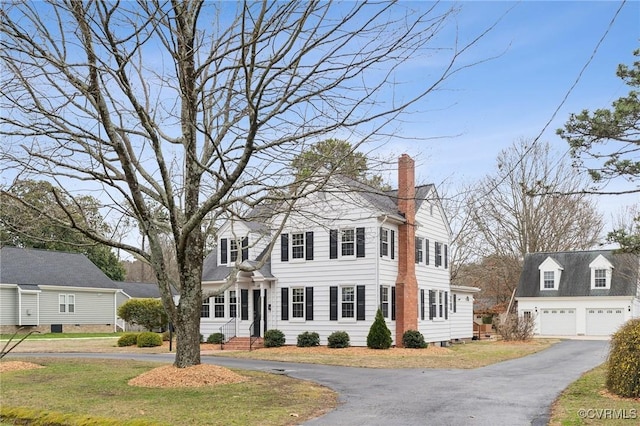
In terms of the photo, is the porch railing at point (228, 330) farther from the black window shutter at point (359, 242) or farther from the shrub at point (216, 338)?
the black window shutter at point (359, 242)

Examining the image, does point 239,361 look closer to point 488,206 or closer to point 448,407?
point 448,407

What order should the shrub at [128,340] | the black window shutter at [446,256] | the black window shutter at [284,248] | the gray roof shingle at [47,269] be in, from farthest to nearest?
the gray roof shingle at [47,269] < the black window shutter at [446,256] < the shrub at [128,340] < the black window shutter at [284,248]

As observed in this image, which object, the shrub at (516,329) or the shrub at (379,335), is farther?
the shrub at (516,329)

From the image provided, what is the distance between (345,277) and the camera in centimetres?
2617

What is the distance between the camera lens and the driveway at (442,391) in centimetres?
1007

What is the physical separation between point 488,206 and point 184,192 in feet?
116

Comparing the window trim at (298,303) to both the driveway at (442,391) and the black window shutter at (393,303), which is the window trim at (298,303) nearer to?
the black window shutter at (393,303)

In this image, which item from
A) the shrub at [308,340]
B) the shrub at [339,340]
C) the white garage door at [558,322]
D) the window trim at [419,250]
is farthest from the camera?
the white garage door at [558,322]

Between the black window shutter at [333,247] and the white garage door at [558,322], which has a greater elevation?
the black window shutter at [333,247]

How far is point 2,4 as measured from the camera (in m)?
10.9

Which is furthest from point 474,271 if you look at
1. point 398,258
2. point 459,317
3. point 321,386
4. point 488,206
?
point 321,386

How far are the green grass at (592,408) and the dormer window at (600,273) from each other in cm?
2973

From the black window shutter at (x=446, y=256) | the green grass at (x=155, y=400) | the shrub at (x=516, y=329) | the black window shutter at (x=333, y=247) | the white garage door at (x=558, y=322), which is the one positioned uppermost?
the black window shutter at (x=333, y=247)

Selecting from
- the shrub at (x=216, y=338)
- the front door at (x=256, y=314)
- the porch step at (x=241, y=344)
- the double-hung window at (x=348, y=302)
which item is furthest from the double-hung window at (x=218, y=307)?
the double-hung window at (x=348, y=302)
